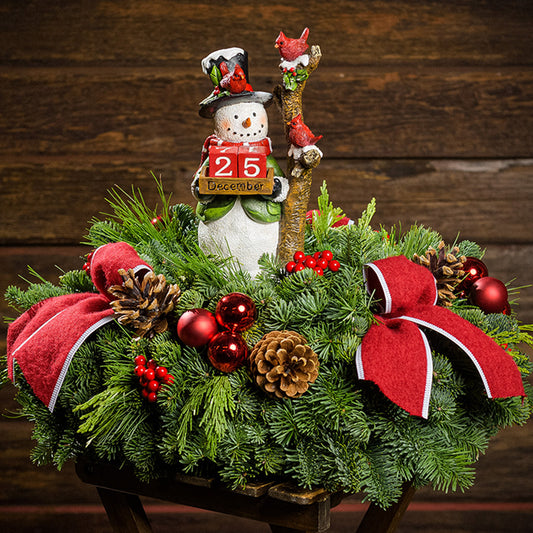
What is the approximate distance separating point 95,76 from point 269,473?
883mm

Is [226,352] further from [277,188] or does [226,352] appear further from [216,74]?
[216,74]

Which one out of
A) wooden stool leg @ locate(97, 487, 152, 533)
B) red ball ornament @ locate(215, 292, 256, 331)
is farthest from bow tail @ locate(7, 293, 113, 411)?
wooden stool leg @ locate(97, 487, 152, 533)

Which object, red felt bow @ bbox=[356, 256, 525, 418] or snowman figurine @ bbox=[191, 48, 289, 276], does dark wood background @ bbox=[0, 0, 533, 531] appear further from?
red felt bow @ bbox=[356, 256, 525, 418]

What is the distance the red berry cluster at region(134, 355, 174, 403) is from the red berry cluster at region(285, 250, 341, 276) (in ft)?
0.56

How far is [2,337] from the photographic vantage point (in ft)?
4.17

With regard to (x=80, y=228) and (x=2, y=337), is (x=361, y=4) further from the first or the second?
(x=2, y=337)

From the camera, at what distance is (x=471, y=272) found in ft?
2.38

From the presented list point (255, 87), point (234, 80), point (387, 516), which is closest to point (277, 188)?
point (234, 80)

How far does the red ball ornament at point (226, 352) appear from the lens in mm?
572

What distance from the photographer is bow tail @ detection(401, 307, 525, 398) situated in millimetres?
574

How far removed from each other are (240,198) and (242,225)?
0.10 feet

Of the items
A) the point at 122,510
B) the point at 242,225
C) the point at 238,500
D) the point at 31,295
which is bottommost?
the point at 122,510

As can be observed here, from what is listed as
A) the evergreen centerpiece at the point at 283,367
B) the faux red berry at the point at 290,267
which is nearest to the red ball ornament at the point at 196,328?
the evergreen centerpiece at the point at 283,367

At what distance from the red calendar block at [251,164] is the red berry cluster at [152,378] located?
0.74 ft
